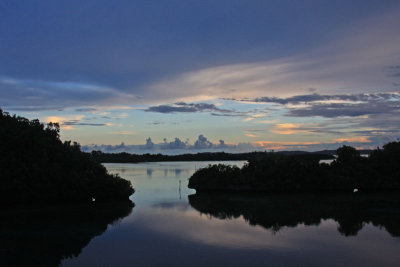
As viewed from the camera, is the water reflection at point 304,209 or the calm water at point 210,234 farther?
the water reflection at point 304,209

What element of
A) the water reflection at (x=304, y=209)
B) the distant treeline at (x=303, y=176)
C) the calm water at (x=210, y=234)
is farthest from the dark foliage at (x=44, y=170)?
the distant treeline at (x=303, y=176)

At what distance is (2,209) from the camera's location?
103ft

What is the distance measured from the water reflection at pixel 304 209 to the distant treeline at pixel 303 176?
298 cm

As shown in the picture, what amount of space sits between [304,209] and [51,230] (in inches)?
816

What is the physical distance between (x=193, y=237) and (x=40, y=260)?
8.82m

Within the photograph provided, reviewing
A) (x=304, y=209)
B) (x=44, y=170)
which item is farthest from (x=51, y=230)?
(x=304, y=209)

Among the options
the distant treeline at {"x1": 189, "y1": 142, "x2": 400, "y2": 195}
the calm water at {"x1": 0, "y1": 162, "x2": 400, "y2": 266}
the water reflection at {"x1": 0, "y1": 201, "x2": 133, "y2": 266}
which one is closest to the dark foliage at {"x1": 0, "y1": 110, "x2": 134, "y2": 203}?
the water reflection at {"x1": 0, "y1": 201, "x2": 133, "y2": 266}

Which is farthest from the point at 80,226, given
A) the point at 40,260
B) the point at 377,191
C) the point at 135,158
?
the point at 135,158

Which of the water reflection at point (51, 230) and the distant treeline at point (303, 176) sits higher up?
the distant treeline at point (303, 176)

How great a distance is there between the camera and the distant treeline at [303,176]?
43938 millimetres

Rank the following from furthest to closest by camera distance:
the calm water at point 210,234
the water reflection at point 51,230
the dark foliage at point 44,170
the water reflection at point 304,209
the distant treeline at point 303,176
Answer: the distant treeline at point 303,176 → the dark foliage at point 44,170 → the water reflection at point 304,209 → the water reflection at point 51,230 → the calm water at point 210,234

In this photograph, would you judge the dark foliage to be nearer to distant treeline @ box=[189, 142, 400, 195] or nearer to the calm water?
the calm water

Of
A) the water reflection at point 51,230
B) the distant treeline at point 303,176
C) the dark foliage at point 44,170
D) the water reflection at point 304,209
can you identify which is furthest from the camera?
the distant treeline at point 303,176

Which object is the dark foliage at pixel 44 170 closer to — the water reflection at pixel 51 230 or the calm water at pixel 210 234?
the water reflection at pixel 51 230
